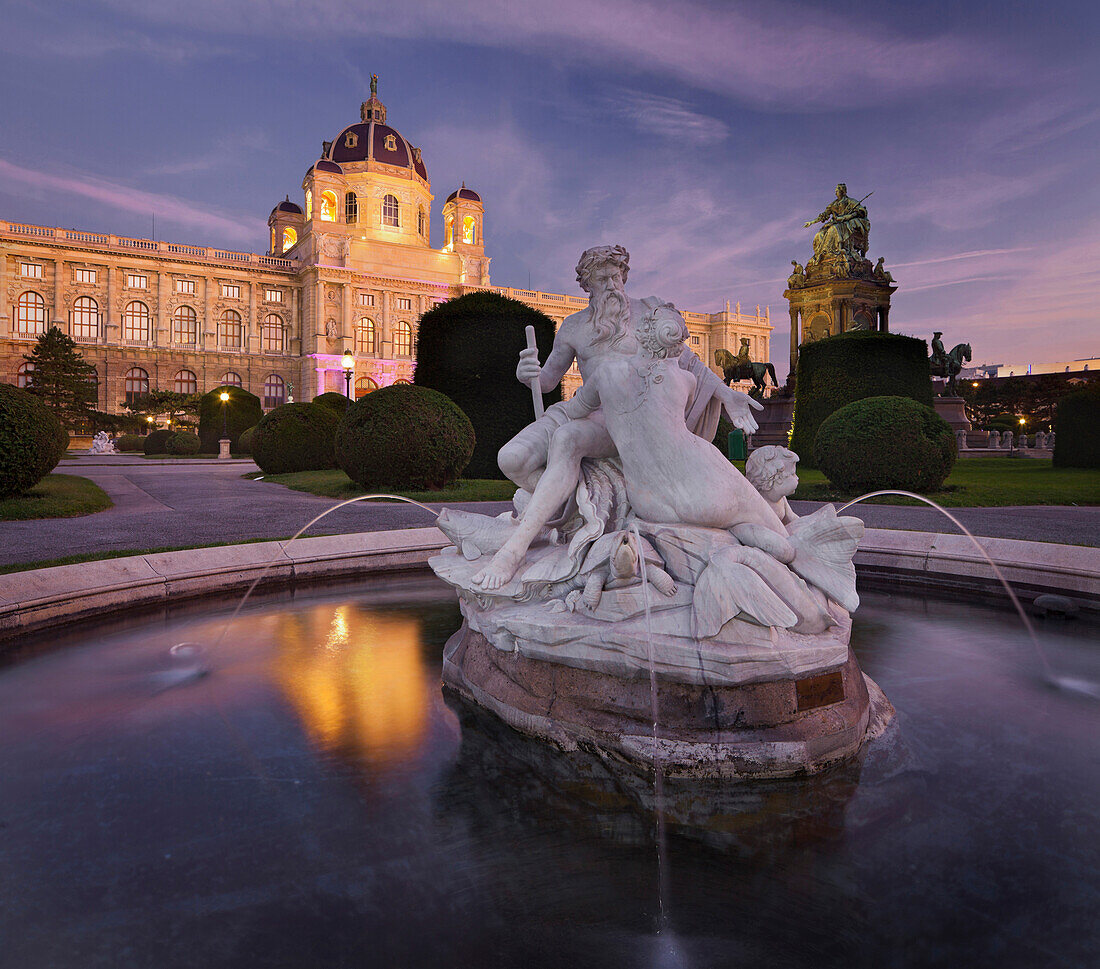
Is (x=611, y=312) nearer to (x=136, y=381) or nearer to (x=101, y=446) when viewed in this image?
(x=101, y=446)

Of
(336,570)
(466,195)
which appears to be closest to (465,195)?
(466,195)

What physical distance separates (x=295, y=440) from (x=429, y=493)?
22.9ft

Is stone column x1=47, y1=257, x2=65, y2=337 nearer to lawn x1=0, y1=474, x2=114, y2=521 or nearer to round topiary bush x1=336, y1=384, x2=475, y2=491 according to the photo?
lawn x1=0, y1=474, x2=114, y2=521

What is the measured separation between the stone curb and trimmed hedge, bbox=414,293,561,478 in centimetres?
870

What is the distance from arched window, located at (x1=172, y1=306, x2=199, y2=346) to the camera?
155ft

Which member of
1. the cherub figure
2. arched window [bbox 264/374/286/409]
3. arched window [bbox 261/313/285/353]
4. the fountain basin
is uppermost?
arched window [bbox 261/313/285/353]

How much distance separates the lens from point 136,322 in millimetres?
46312

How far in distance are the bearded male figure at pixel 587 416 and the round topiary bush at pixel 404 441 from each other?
8230mm

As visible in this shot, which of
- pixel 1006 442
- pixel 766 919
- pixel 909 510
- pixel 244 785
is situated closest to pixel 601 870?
pixel 766 919

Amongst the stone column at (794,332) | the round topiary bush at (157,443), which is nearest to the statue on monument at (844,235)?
the stone column at (794,332)

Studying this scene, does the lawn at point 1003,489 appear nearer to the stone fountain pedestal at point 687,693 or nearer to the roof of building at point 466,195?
the stone fountain pedestal at point 687,693

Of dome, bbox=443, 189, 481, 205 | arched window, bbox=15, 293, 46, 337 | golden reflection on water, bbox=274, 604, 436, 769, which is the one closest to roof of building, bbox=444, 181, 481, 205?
dome, bbox=443, 189, 481, 205

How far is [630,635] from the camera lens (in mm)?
2227

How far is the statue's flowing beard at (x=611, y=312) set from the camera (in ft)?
9.82
